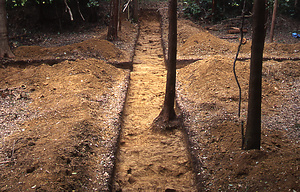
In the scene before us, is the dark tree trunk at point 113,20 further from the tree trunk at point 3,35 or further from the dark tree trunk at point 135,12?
the dark tree trunk at point 135,12

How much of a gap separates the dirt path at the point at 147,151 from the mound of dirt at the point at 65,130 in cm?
37

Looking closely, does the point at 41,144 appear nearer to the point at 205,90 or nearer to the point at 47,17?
the point at 205,90

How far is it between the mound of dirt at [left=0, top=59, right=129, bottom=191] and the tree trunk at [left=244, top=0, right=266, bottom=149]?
8.08 ft

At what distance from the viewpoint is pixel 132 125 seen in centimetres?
716

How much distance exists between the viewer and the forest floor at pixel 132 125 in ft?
14.8

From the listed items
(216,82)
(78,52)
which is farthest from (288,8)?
(78,52)

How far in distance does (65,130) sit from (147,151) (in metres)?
1.72

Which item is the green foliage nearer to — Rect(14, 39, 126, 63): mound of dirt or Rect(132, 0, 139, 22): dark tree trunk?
Rect(132, 0, 139, 22): dark tree trunk

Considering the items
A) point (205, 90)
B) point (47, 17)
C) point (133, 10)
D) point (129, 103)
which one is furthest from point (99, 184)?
point (133, 10)

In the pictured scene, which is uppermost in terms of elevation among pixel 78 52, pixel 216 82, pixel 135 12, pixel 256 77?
pixel 256 77

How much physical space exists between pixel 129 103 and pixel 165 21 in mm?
11334

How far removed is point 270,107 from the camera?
708cm

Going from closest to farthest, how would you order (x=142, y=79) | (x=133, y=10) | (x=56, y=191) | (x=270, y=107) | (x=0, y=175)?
(x=56, y=191) → (x=0, y=175) → (x=270, y=107) → (x=142, y=79) → (x=133, y=10)

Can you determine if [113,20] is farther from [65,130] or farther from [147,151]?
[147,151]
